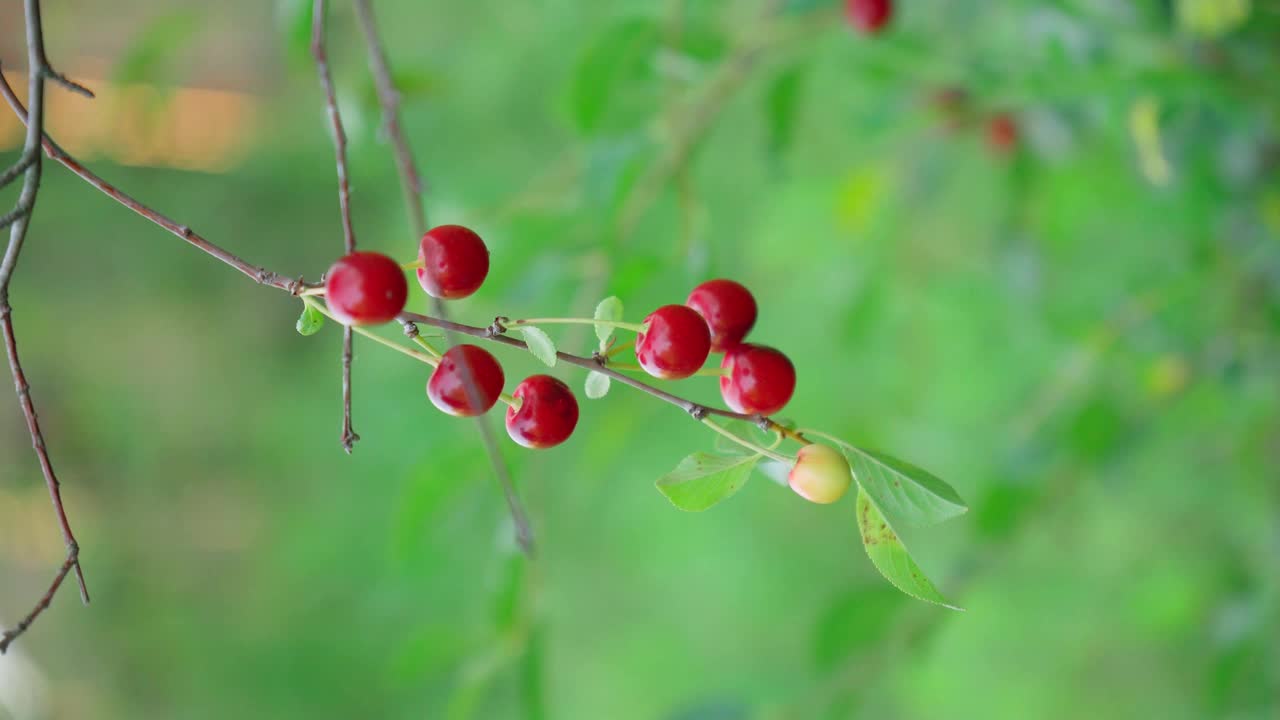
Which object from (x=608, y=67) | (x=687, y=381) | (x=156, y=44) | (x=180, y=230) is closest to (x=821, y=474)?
(x=180, y=230)

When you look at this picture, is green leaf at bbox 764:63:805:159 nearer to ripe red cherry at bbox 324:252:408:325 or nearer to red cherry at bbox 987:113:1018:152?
red cherry at bbox 987:113:1018:152

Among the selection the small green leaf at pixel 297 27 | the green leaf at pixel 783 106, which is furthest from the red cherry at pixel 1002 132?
the small green leaf at pixel 297 27

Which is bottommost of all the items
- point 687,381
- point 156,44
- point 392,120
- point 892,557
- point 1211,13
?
point 892,557

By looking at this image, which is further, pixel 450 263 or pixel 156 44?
pixel 156 44

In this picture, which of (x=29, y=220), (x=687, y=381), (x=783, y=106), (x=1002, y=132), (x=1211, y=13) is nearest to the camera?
(x=29, y=220)

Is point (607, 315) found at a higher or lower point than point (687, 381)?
lower

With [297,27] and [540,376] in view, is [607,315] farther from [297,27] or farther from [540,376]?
[297,27]

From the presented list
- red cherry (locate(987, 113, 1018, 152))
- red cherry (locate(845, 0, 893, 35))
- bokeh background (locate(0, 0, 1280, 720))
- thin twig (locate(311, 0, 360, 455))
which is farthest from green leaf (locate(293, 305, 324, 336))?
red cherry (locate(987, 113, 1018, 152))

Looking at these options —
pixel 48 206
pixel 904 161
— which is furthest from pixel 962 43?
pixel 48 206
